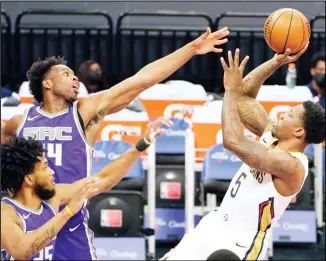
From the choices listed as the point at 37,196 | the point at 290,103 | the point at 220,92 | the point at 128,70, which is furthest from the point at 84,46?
the point at 37,196

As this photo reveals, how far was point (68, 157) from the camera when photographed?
663cm

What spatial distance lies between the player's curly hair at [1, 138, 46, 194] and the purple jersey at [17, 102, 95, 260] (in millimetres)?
485

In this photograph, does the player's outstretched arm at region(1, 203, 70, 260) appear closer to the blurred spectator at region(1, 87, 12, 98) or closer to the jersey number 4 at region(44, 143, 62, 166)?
the jersey number 4 at region(44, 143, 62, 166)

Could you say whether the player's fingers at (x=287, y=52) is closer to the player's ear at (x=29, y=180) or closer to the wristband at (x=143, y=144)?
the wristband at (x=143, y=144)

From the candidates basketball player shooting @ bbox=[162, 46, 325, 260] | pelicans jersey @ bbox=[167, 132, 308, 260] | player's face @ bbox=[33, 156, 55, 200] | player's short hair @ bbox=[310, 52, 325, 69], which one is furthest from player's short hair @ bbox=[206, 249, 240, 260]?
player's short hair @ bbox=[310, 52, 325, 69]

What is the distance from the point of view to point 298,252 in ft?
30.6

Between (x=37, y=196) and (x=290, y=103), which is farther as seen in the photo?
(x=290, y=103)

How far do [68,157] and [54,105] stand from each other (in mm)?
347

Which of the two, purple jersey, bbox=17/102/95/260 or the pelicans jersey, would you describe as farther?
purple jersey, bbox=17/102/95/260

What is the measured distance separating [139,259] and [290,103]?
2096 millimetres

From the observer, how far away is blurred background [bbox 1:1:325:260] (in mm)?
8703

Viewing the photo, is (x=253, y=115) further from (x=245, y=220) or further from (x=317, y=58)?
(x=317, y=58)

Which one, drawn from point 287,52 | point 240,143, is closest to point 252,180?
point 240,143

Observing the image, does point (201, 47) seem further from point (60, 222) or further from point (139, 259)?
point (139, 259)
